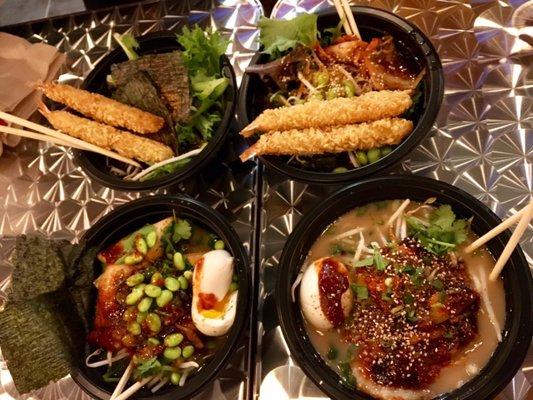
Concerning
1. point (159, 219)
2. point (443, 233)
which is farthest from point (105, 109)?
point (443, 233)

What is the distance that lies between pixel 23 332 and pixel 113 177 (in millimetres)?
841

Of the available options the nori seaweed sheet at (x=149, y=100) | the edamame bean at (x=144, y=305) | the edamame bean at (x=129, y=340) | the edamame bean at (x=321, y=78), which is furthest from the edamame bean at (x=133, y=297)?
the edamame bean at (x=321, y=78)

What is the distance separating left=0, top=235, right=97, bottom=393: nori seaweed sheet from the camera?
6.56 feet

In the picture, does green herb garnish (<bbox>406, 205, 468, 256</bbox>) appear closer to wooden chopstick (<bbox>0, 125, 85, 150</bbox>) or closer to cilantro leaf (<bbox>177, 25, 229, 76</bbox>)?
cilantro leaf (<bbox>177, 25, 229, 76</bbox>)

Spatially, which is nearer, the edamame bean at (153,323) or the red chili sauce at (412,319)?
the red chili sauce at (412,319)

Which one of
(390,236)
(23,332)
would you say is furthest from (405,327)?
(23,332)

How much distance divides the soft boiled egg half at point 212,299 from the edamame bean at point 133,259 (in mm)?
293

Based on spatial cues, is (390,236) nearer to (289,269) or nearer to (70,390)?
(289,269)

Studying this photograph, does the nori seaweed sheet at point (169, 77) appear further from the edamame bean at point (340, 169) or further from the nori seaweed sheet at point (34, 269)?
the nori seaweed sheet at point (34, 269)

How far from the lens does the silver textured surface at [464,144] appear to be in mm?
2281

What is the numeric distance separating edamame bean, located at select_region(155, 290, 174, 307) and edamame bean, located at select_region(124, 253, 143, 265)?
221 mm

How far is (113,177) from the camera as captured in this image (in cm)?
251

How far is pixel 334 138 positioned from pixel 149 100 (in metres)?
1.00

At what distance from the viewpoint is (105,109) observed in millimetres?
2637
